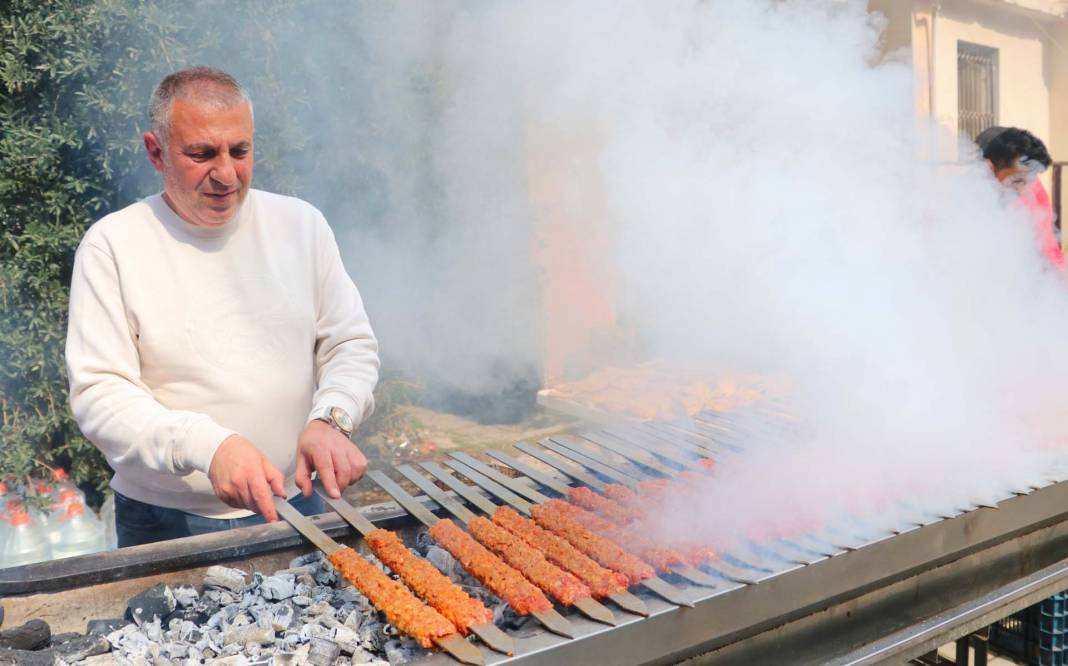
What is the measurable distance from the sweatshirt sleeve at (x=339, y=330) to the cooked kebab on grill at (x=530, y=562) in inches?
26.5

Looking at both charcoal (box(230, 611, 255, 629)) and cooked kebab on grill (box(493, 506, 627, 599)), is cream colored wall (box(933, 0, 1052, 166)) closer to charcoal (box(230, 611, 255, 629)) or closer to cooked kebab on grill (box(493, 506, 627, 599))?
cooked kebab on grill (box(493, 506, 627, 599))

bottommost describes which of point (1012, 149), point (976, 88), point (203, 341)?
point (203, 341)

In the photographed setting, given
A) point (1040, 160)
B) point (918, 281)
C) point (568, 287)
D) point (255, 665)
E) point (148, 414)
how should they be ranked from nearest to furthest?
point (255, 665) → point (148, 414) → point (918, 281) → point (1040, 160) → point (568, 287)

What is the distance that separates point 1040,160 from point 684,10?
2356 millimetres

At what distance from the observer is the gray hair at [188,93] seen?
2.29m

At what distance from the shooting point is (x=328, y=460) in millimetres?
2268

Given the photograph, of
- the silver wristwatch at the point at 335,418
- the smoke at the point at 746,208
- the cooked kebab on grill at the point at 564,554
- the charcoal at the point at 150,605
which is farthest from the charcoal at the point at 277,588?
the smoke at the point at 746,208

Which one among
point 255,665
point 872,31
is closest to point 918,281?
point 872,31

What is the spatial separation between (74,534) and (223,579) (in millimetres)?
3159

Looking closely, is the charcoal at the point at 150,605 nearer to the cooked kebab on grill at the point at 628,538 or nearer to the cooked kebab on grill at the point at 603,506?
the cooked kebab on grill at the point at 628,538

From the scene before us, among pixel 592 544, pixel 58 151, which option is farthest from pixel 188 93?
pixel 58 151

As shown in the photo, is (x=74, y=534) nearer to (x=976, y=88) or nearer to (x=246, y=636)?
(x=246, y=636)

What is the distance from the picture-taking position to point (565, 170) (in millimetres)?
6859

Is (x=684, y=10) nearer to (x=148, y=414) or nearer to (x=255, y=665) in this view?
(x=148, y=414)
